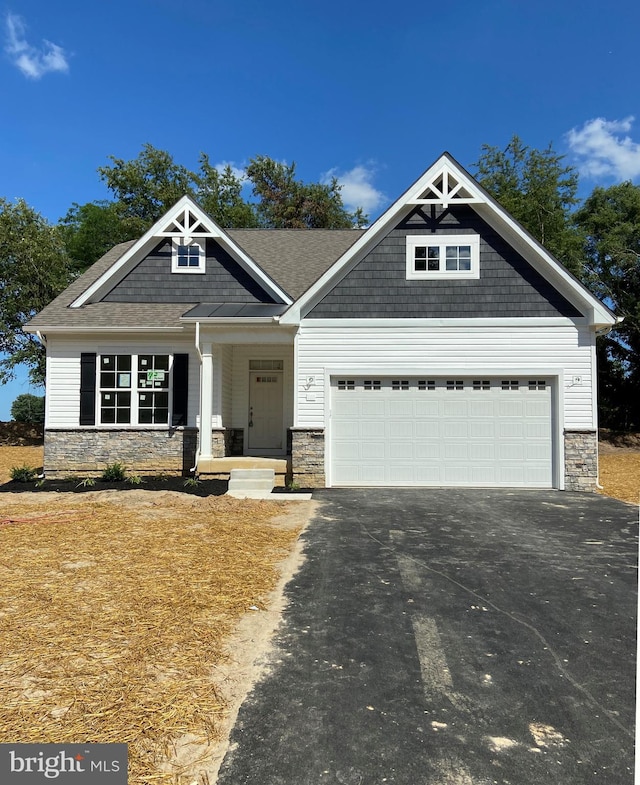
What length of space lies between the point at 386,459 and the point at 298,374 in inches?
110

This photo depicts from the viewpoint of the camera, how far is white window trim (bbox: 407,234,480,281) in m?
11.5

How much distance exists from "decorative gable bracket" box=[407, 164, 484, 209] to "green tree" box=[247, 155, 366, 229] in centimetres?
2325

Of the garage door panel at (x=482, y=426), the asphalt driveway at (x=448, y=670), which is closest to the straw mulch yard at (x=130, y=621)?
the asphalt driveway at (x=448, y=670)

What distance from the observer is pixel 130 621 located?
407cm

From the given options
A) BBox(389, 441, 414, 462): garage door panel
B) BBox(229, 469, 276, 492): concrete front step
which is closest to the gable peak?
BBox(229, 469, 276, 492): concrete front step

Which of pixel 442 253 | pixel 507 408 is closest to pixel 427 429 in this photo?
pixel 507 408

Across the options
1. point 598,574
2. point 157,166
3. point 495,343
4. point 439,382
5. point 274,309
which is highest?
point 157,166

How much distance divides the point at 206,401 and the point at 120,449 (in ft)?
8.65

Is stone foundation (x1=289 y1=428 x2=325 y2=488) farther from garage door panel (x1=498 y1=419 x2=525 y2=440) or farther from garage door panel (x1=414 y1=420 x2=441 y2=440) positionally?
garage door panel (x1=498 y1=419 x2=525 y2=440)

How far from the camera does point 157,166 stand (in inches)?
1226

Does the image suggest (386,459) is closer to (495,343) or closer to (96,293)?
(495,343)

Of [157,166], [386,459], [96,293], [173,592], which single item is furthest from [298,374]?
[157,166]

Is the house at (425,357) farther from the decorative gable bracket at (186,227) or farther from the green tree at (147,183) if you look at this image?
the green tree at (147,183)

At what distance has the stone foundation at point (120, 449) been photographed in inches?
486
